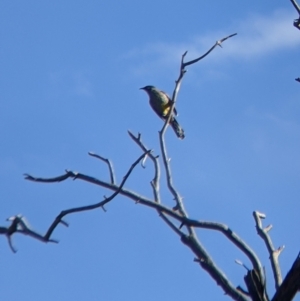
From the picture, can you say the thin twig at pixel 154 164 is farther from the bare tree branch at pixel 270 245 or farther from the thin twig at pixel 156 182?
the bare tree branch at pixel 270 245

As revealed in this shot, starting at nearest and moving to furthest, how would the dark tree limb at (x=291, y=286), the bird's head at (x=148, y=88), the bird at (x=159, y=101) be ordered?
the dark tree limb at (x=291, y=286), the bird at (x=159, y=101), the bird's head at (x=148, y=88)

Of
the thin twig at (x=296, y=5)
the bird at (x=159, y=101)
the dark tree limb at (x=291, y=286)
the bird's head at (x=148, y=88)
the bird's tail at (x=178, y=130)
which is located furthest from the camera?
the bird's head at (x=148, y=88)

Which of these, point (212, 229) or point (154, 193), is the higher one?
point (154, 193)

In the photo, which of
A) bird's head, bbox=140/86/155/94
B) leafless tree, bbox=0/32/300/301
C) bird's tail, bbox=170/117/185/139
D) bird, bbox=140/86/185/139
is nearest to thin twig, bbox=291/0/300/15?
leafless tree, bbox=0/32/300/301

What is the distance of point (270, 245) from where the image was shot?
5.26m

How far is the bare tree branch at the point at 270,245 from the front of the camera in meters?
4.92

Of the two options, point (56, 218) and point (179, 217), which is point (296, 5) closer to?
point (179, 217)

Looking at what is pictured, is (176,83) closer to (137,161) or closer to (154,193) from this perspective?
(154,193)

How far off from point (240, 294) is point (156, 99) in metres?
7.91

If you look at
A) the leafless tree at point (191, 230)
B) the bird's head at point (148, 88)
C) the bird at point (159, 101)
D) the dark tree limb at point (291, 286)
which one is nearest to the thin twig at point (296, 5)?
the leafless tree at point (191, 230)

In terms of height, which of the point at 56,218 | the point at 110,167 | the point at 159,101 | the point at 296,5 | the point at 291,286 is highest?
the point at 159,101

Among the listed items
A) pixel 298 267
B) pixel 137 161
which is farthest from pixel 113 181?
pixel 298 267

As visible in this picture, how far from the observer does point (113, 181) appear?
4.93 m

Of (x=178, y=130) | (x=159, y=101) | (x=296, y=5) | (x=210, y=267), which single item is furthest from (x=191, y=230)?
(x=159, y=101)
